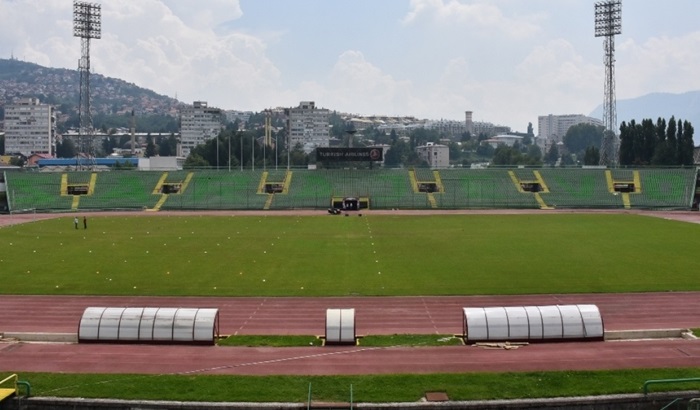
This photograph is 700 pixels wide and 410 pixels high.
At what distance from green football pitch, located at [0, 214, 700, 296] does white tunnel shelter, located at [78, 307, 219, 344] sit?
24.5ft

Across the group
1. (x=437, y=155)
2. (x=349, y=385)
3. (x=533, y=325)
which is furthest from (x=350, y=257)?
(x=437, y=155)

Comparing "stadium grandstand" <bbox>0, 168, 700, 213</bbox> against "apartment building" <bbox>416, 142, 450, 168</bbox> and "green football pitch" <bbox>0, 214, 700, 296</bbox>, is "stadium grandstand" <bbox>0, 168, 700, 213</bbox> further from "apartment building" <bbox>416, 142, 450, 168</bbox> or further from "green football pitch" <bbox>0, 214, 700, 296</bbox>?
"apartment building" <bbox>416, 142, 450, 168</bbox>

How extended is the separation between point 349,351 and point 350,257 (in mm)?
17973

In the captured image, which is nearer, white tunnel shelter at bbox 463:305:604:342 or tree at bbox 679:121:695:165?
white tunnel shelter at bbox 463:305:604:342

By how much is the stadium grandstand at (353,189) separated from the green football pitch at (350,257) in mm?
14618

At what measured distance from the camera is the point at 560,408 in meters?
13.7

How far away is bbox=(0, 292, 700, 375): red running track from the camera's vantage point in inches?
634

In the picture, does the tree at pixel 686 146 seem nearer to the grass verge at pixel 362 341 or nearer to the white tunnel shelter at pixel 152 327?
the grass verge at pixel 362 341

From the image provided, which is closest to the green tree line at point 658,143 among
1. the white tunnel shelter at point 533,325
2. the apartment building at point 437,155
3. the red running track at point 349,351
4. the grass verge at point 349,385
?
the red running track at point 349,351

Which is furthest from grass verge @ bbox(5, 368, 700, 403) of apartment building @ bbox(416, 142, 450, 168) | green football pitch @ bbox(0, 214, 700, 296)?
apartment building @ bbox(416, 142, 450, 168)

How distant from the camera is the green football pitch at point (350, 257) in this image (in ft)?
89.3

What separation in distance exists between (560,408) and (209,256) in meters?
26.0

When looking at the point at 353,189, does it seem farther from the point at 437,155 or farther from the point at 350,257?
the point at 437,155

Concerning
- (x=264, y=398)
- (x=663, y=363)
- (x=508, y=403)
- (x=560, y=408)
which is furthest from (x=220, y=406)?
(x=663, y=363)
